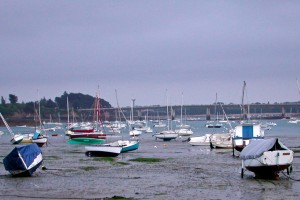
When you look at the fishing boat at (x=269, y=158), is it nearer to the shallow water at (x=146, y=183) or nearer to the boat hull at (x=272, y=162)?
the boat hull at (x=272, y=162)

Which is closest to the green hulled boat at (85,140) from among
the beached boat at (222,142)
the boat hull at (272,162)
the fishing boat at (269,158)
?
the beached boat at (222,142)

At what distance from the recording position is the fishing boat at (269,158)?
32375 millimetres

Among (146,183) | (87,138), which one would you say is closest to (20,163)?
(146,183)

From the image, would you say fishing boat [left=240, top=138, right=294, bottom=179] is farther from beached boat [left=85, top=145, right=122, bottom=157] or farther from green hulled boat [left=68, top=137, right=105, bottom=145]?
green hulled boat [left=68, top=137, right=105, bottom=145]

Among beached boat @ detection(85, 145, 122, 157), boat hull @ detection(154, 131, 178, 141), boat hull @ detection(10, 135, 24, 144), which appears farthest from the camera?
boat hull @ detection(154, 131, 178, 141)

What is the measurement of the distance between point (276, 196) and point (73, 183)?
10755 mm

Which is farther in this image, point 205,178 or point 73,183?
point 205,178

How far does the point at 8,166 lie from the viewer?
117ft

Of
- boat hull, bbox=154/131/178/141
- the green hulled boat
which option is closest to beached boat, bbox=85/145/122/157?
the green hulled boat

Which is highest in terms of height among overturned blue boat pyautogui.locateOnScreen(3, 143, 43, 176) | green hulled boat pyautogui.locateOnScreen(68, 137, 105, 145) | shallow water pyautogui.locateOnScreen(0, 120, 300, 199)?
overturned blue boat pyautogui.locateOnScreen(3, 143, 43, 176)

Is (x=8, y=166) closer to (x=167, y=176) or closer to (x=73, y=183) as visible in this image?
(x=73, y=183)

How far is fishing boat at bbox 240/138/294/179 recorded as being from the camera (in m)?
32.4

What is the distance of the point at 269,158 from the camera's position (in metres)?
32.3

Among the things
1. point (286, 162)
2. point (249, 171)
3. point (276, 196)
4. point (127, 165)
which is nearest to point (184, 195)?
point (276, 196)
